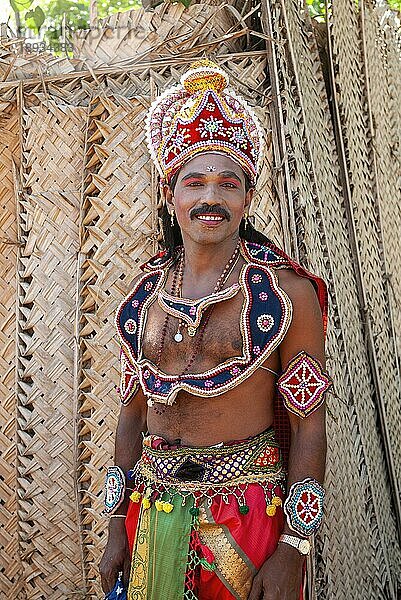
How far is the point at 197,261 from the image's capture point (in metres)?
2.87

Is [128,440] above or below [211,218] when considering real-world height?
below

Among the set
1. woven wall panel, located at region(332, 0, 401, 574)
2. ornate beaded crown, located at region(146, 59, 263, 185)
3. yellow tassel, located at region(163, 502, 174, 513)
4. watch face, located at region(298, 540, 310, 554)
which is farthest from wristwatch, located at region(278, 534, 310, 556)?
woven wall panel, located at region(332, 0, 401, 574)

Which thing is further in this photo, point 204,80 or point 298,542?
point 204,80

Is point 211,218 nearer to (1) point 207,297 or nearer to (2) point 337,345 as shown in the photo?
(1) point 207,297

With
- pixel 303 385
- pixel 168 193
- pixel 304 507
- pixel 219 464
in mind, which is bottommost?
pixel 304 507

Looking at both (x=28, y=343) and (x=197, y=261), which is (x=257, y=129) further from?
(x=28, y=343)

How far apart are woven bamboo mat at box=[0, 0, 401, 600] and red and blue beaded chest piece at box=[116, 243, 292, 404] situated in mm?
1010

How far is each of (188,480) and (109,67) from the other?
2089 millimetres

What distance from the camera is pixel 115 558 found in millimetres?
2928

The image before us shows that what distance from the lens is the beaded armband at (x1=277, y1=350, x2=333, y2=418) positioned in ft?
8.76

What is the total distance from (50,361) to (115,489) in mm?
1274

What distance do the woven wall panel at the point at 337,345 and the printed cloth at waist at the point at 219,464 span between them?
4.48 feet

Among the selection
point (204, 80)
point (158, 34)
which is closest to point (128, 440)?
point (204, 80)

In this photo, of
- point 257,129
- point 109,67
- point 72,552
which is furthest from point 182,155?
point 72,552
